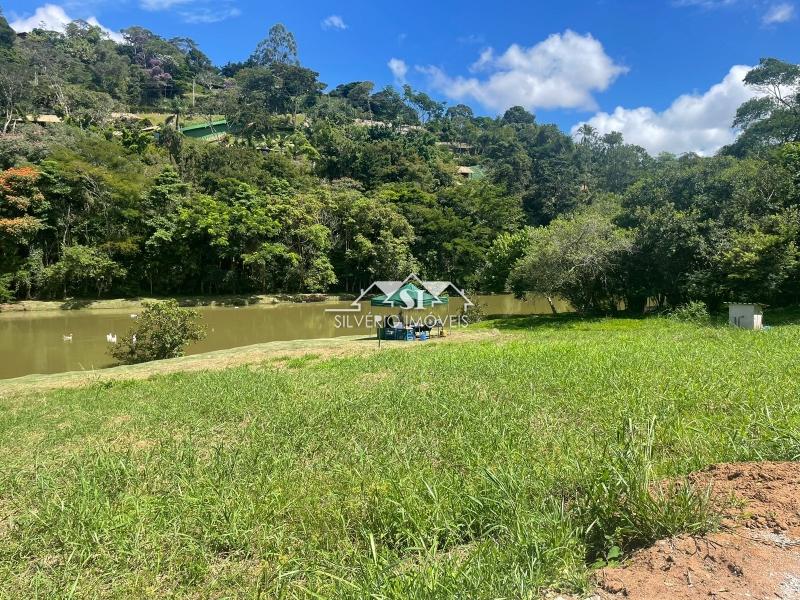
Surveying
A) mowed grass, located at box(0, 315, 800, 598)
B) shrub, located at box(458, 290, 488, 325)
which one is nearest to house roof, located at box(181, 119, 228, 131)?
shrub, located at box(458, 290, 488, 325)

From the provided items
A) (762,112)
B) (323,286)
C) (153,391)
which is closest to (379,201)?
(323,286)

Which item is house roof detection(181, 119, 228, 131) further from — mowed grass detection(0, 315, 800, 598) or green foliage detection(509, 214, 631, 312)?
mowed grass detection(0, 315, 800, 598)

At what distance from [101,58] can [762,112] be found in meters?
97.0

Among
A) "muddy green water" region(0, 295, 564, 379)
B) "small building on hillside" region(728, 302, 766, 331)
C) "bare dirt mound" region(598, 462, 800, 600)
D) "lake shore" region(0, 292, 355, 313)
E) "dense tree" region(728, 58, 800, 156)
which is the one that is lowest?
"muddy green water" region(0, 295, 564, 379)

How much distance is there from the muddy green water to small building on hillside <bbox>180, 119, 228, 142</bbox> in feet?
149

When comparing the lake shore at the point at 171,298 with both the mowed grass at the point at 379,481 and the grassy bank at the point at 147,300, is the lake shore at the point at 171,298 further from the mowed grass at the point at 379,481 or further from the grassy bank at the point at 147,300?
the mowed grass at the point at 379,481

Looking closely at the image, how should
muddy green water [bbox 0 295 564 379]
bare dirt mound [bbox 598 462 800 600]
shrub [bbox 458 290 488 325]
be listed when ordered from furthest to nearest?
shrub [bbox 458 290 488 325], muddy green water [bbox 0 295 564 379], bare dirt mound [bbox 598 462 800 600]

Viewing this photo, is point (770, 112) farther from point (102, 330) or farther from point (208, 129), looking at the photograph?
point (208, 129)

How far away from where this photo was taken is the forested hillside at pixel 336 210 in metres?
17.7

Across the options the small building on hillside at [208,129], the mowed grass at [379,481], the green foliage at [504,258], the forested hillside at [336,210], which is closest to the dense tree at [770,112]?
the forested hillside at [336,210]

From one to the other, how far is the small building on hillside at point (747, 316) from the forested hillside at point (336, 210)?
296 centimetres

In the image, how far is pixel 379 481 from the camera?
3215mm

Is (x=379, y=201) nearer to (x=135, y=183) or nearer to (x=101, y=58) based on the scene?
(x=135, y=183)

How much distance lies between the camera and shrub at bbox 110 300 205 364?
1357cm
